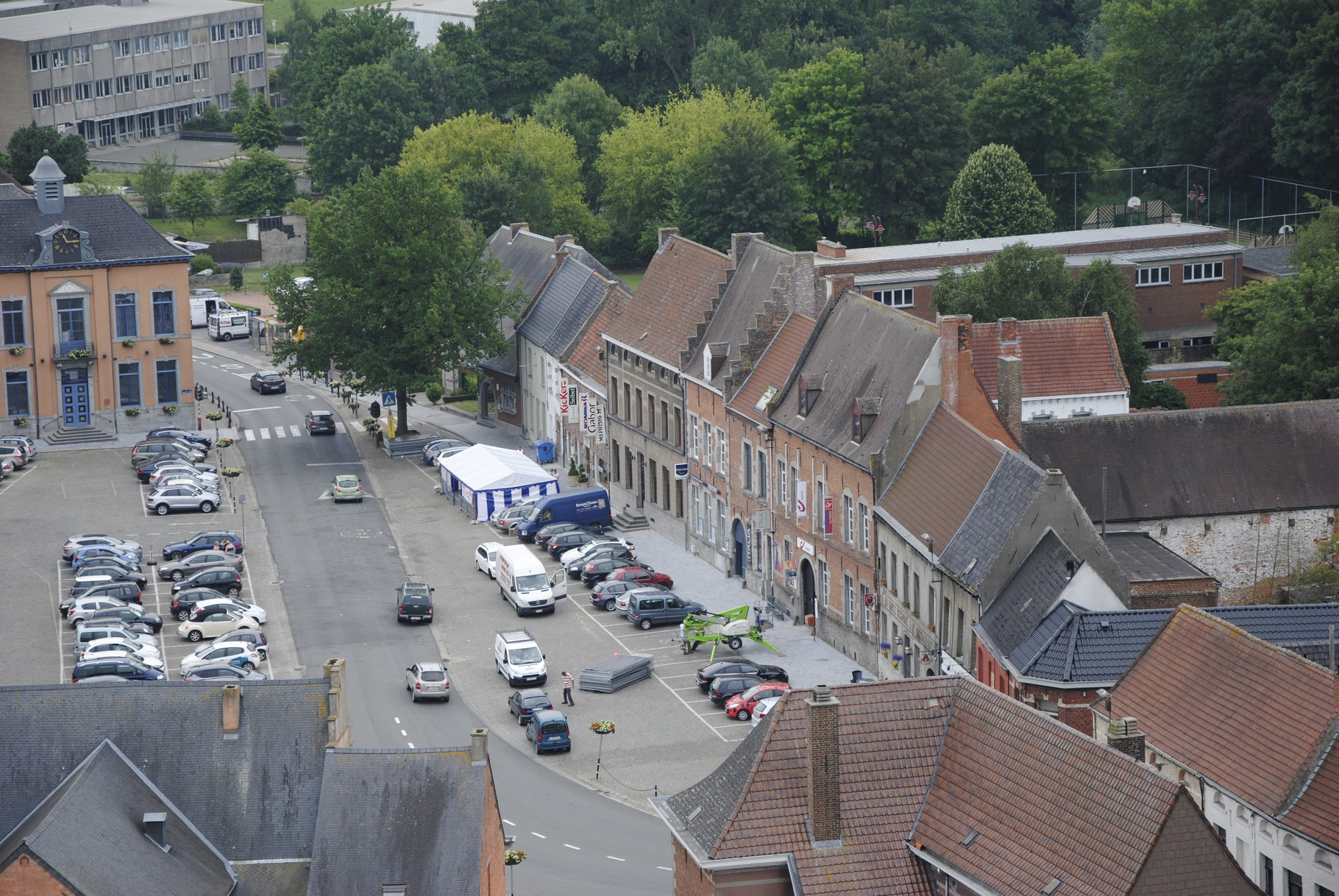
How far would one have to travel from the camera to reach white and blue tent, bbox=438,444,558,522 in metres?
95.1

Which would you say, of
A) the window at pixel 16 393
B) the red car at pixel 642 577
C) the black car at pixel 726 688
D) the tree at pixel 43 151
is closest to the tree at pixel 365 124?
the tree at pixel 43 151

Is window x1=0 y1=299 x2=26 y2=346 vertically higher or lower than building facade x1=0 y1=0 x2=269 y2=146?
lower

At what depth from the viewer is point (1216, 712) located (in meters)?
52.7

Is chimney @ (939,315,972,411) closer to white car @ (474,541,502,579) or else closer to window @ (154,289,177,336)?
white car @ (474,541,502,579)

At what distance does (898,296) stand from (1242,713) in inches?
2268

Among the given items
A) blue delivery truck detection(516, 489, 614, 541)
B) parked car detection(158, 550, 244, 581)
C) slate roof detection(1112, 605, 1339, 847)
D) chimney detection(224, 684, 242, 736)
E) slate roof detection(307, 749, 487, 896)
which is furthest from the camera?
blue delivery truck detection(516, 489, 614, 541)

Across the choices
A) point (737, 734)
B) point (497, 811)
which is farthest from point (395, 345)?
point (497, 811)

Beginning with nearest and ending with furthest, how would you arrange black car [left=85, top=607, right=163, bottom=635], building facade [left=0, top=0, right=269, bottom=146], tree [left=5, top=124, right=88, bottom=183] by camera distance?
black car [left=85, top=607, right=163, bottom=635]
tree [left=5, top=124, right=88, bottom=183]
building facade [left=0, top=0, right=269, bottom=146]

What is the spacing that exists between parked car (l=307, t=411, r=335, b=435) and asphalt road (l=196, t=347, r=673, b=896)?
57 cm

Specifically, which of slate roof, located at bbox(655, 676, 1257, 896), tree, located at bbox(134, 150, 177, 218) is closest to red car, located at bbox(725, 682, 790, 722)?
slate roof, located at bbox(655, 676, 1257, 896)

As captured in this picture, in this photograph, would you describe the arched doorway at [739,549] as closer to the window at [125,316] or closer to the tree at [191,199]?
the window at [125,316]

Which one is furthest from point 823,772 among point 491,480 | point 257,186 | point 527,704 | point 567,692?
point 257,186

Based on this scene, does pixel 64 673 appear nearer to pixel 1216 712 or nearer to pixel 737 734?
pixel 737 734

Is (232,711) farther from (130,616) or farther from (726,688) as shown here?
(130,616)
